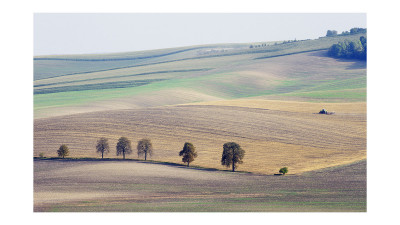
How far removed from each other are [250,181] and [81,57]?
110m

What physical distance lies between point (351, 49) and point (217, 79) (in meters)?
24.3

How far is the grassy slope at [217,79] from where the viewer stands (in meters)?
73.0

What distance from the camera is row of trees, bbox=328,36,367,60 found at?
3652 inches

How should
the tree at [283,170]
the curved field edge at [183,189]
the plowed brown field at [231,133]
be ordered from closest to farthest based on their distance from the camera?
the curved field edge at [183,189], the tree at [283,170], the plowed brown field at [231,133]

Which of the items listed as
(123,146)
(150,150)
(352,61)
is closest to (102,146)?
(123,146)

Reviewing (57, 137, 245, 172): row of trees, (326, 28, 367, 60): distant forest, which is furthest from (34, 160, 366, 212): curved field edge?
(326, 28, 367, 60): distant forest

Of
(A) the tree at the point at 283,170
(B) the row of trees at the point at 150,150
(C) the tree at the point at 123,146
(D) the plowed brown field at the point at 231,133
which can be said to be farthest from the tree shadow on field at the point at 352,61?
(C) the tree at the point at 123,146

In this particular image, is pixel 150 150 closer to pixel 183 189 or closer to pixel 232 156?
pixel 232 156

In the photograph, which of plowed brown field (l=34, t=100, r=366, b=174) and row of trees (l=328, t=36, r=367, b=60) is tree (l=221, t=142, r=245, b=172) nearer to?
plowed brown field (l=34, t=100, r=366, b=174)

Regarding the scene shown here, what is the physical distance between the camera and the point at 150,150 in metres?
40.9

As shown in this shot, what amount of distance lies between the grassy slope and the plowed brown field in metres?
13.0

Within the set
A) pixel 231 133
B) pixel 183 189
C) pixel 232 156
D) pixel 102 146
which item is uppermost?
pixel 231 133

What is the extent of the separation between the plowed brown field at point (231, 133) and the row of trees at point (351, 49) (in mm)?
36415

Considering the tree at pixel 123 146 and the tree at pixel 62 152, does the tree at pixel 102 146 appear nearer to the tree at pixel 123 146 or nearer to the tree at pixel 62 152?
the tree at pixel 123 146
